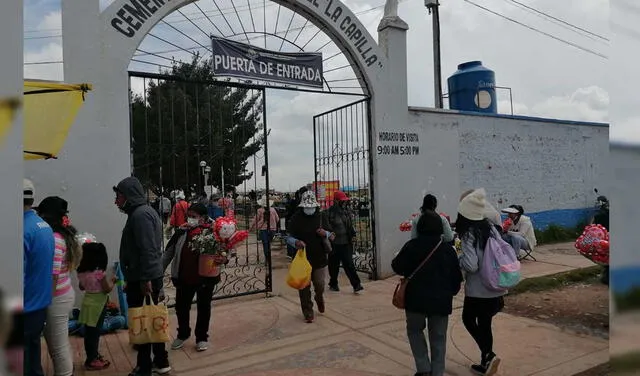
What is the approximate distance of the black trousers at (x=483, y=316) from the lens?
3.76 meters

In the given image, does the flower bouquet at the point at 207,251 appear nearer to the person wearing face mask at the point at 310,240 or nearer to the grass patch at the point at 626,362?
the person wearing face mask at the point at 310,240

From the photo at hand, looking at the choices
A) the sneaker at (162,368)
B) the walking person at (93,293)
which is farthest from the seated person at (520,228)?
the walking person at (93,293)

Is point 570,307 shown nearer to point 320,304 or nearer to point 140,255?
point 320,304

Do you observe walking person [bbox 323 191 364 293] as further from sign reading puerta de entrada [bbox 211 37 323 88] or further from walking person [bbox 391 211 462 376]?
walking person [bbox 391 211 462 376]

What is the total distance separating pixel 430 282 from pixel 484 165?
650cm

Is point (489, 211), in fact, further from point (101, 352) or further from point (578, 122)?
point (578, 122)

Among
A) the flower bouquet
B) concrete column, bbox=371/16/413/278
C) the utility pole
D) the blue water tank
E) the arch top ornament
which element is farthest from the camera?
the utility pole

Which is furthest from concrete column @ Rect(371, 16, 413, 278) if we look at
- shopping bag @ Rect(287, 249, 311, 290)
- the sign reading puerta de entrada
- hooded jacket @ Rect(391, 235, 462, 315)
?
hooded jacket @ Rect(391, 235, 462, 315)

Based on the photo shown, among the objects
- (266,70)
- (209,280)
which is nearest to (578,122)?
(266,70)

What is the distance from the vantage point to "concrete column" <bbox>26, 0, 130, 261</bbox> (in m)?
5.23

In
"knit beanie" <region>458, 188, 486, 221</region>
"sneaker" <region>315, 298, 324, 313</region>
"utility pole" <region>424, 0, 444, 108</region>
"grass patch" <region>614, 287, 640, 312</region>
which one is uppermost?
"utility pole" <region>424, 0, 444, 108</region>

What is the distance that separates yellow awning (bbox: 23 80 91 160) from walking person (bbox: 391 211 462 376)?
9.07 ft

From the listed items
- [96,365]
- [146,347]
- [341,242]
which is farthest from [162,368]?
[341,242]

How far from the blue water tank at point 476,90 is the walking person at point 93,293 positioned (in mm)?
9510
